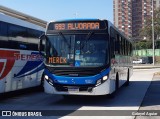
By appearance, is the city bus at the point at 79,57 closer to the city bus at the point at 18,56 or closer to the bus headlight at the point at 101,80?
the bus headlight at the point at 101,80

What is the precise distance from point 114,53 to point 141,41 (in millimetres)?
108136

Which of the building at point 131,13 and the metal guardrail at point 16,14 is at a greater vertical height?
the building at point 131,13

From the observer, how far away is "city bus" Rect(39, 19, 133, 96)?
13.3 m

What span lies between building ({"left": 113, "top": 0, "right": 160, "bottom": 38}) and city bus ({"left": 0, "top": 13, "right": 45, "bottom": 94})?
142m

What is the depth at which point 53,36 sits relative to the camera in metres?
14.0

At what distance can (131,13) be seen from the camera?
161 meters

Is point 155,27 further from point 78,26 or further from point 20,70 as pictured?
point 78,26

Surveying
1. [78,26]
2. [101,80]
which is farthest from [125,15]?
[101,80]

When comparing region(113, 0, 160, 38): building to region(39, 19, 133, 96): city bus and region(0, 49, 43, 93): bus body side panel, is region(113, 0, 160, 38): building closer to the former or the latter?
region(0, 49, 43, 93): bus body side panel

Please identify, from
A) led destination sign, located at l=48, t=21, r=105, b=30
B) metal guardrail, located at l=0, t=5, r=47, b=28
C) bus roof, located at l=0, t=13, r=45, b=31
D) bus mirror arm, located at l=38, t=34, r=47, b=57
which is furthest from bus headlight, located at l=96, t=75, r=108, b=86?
metal guardrail, located at l=0, t=5, r=47, b=28

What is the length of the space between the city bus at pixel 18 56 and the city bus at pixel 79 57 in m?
1.57

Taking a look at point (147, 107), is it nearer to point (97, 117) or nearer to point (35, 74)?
point (97, 117)

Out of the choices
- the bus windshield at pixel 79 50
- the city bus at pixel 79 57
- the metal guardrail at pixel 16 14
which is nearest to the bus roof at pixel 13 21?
the city bus at pixel 79 57

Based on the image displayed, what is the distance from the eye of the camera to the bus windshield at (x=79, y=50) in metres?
13.4
